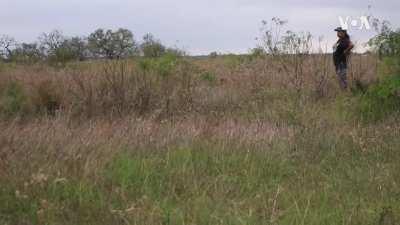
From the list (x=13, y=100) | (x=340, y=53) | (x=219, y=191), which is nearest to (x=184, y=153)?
(x=219, y=191)

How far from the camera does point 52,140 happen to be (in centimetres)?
567

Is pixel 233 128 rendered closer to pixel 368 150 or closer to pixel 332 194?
pixel 368 150

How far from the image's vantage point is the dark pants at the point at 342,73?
1162cm

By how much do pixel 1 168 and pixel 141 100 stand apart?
4.19m

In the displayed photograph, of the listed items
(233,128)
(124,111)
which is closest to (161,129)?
(233,128)

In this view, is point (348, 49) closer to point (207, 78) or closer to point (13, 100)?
point (207, 78)

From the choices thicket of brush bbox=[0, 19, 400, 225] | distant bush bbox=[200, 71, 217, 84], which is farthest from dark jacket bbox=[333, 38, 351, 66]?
distant bush bbox=[200, 71, 217, 84]

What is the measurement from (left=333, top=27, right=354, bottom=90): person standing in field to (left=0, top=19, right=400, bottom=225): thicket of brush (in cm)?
170

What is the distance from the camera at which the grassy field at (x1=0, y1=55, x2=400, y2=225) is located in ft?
14.0

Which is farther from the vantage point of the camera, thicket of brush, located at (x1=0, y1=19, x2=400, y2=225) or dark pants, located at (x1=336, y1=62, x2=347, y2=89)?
dark pants, located at (x1=336, y1=62, x2=347, y2=89)

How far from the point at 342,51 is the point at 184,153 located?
303 inches

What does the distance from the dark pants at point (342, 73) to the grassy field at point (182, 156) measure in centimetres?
161

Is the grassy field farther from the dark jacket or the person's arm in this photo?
the person's arm

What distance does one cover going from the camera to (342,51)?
1238 cm
